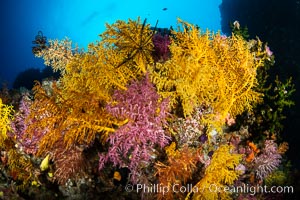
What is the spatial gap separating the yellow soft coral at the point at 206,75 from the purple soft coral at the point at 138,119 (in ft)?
1.22

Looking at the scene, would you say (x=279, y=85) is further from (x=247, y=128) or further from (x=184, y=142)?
(x=184, y=142)

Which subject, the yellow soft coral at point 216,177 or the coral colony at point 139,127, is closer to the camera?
the coral colony at point 139,127

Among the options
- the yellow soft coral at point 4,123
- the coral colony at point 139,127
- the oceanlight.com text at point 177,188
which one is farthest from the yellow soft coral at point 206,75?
the yellow soft coral at point 4,123

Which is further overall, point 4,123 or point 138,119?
point 4,123

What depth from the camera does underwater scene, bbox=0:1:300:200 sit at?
429cm

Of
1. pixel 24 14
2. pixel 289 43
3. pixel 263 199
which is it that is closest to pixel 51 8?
pixel 24 14

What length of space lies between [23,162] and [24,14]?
89286 mm

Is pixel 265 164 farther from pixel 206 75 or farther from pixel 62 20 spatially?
pixel 62 20

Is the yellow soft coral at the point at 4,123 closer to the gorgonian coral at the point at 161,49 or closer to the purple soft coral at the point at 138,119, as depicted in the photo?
the purple soft coral at the point at 138,119

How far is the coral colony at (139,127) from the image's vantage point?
4.29 meters

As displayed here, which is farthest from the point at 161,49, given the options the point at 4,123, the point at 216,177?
the point at 4,123

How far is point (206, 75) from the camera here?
4.51 meters

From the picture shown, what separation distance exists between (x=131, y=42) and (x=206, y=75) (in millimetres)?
1549

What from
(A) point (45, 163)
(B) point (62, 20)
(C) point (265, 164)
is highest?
(B) point (62, 20)
